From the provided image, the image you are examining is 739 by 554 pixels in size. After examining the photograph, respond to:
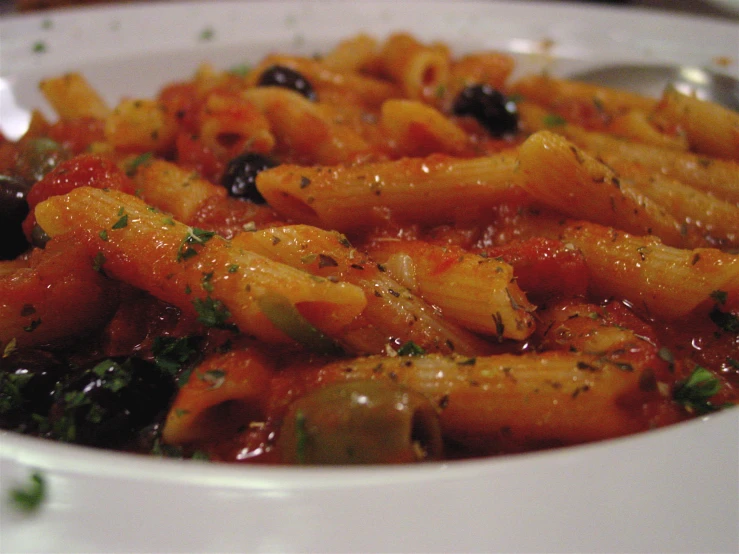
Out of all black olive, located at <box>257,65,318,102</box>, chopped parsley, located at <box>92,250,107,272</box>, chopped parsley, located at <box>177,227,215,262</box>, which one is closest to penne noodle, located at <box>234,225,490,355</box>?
chopped parsley, located at <box>177,227,215,262</box>

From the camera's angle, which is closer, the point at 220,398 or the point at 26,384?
the point at 220,398

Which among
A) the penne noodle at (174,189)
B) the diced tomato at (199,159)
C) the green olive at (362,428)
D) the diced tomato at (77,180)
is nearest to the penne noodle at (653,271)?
the green olive at (362,428)

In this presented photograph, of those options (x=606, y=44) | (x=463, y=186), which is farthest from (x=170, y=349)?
(x=606, y=44)

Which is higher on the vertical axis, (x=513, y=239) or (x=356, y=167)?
(x=356, y=167)

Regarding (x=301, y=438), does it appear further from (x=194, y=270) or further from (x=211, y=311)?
(x=194, y=270)

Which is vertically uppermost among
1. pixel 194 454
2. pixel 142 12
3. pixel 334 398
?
pixel 142 12

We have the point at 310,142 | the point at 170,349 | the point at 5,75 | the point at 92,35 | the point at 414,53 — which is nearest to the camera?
the point at 170,349

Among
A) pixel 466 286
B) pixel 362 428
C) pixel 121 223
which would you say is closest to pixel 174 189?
pixel 121 223

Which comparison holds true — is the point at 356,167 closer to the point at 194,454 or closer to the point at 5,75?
the point at 194,454
